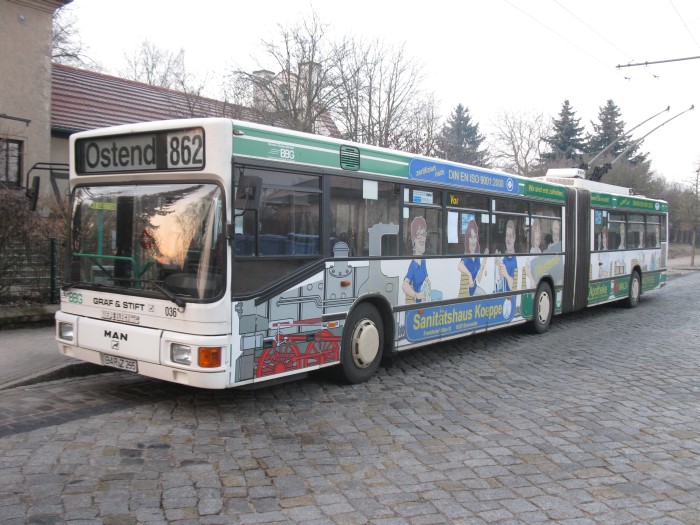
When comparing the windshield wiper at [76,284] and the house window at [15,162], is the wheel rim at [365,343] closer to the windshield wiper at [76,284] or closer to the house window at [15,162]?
the windshield wiper at [76,284]

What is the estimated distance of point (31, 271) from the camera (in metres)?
10.6

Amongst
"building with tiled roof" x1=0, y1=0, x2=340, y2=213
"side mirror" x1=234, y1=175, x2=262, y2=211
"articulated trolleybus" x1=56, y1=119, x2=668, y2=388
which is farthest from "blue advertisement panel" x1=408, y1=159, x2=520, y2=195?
"building with tiled roof" x1=0, y1=0, x2=340, y2=213

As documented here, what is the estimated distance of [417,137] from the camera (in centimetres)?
2250

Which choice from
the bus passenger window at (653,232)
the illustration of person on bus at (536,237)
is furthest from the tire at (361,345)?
the bus passenger window at (653,232)

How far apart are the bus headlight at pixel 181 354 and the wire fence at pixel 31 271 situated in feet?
19.9

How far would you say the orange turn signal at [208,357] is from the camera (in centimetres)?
559

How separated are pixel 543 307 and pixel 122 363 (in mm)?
8131

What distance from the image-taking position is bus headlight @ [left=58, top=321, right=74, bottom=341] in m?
6.59

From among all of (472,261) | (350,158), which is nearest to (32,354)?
(350,158)

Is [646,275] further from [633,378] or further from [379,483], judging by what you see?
[379,483]

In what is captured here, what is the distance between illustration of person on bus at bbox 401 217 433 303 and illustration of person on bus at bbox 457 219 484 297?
93 cm

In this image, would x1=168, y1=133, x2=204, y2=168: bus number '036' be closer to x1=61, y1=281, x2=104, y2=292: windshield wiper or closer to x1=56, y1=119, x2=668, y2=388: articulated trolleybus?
x1=56, y1=119, x2=668, y2=388: articulated trolleybus

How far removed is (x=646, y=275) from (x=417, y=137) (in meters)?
9.18

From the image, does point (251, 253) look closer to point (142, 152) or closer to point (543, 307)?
point (142, 152)
